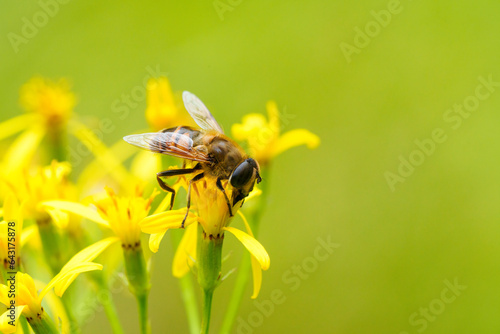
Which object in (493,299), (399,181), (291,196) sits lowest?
(493,299)

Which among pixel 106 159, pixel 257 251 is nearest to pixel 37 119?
pixel 106 159

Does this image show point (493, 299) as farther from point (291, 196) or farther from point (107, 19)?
point (107, 19)

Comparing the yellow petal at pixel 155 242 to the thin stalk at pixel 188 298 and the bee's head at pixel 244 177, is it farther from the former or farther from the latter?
the thin stalk at pixel 188 298

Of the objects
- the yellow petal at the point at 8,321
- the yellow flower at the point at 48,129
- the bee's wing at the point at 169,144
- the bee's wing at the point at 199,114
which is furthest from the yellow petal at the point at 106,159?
the yellow petal at the point at 8,321

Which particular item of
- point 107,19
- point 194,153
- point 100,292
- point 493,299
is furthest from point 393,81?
point 100,292

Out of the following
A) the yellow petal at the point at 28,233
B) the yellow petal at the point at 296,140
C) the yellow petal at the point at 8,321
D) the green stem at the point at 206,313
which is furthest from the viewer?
the yellow petal at the point at 296,140

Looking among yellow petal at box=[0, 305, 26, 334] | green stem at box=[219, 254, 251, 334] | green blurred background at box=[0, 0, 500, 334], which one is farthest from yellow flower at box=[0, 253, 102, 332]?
green blurred background at box=[0, 0, 500, 334]
